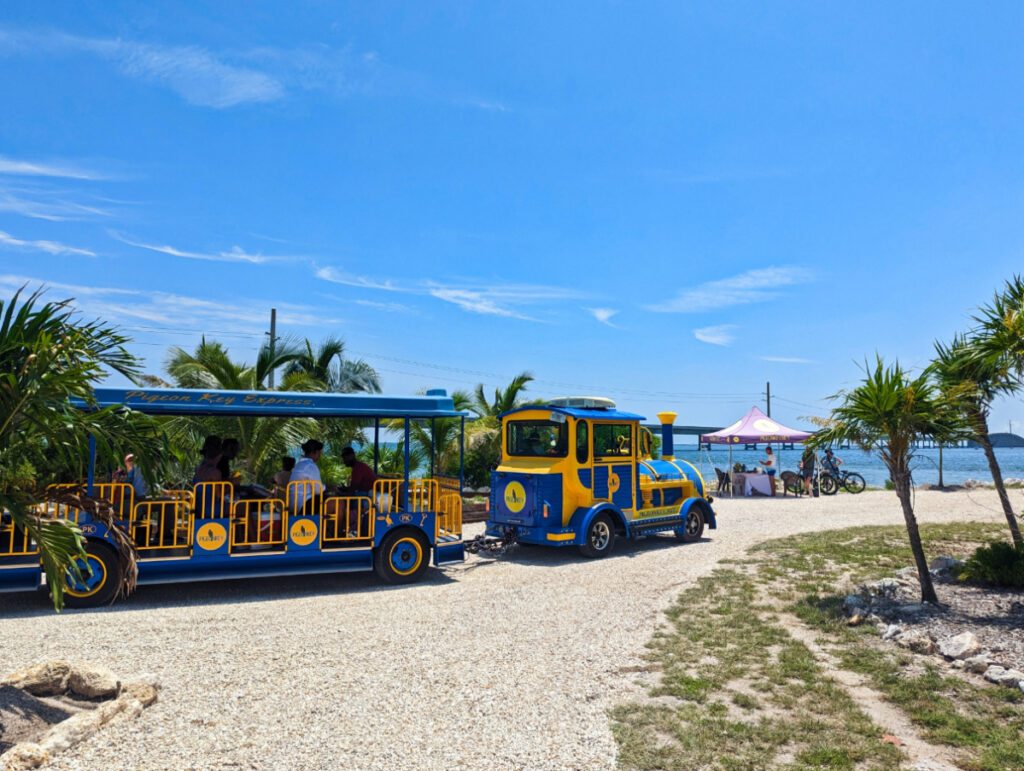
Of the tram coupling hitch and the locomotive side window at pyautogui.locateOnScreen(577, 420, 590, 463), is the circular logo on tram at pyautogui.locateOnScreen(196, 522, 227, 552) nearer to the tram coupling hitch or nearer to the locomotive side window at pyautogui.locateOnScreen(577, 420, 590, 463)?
the tram coupling hitch

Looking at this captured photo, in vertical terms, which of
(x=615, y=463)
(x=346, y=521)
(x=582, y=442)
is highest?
(x=582, y=442)

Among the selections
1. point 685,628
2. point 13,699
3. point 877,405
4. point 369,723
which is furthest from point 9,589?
point 877,405

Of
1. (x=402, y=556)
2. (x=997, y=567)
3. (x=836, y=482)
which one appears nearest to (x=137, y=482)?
(x=402, y=556)

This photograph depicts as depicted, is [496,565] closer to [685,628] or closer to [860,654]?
[685,628]

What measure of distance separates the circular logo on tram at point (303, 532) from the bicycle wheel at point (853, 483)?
21.5 m

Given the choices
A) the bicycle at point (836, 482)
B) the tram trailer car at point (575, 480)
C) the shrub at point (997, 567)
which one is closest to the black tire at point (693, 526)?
the tram trailer car at point (575, 480)

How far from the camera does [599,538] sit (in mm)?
11891

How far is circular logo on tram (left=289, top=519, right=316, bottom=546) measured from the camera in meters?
9.02

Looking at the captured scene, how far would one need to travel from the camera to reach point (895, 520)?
1659cm

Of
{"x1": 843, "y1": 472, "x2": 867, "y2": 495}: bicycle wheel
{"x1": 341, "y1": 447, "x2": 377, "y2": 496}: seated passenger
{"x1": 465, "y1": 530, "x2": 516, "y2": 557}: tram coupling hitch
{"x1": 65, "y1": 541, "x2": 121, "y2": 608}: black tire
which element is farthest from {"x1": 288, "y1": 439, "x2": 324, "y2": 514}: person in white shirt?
{"x1": 843, "y1": 472, "x2": 867, "y2": 495}: bicycle wheel

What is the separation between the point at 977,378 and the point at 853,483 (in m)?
18.1

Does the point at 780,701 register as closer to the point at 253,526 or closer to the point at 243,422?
the point at 253,526

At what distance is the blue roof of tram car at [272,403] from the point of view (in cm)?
818

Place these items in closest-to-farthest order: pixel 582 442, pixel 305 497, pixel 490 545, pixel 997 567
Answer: pixel 997 567 → pixel 305 497 → pixel 582 442 → pixel 490 545
